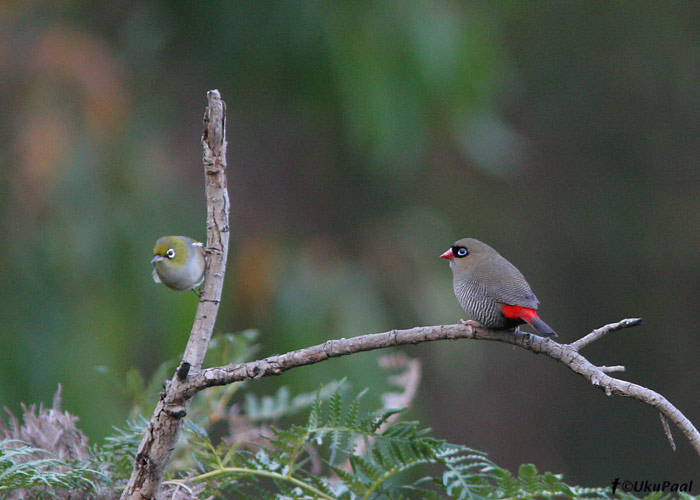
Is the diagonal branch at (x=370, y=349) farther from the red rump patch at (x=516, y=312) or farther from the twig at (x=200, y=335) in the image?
the red rump patch at (x=516, y=312)

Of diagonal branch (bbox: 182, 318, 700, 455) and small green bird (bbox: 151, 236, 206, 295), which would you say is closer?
diagonal branch (bbox: 182, 318, 700, 455)

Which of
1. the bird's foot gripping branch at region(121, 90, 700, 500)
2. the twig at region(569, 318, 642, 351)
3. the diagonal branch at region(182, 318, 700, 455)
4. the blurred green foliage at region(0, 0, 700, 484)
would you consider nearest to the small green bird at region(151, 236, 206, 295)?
the bird's foot gripping branch at region(121, 90, 700, 500)

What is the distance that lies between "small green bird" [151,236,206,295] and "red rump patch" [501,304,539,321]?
105cm

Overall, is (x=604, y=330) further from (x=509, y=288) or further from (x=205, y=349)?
(x=205, y=349)

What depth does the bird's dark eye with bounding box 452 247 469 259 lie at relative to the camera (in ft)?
10.7

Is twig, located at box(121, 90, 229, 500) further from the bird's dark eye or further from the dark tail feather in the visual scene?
the bird's dark eye

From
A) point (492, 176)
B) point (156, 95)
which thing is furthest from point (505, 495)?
point (492, 176)

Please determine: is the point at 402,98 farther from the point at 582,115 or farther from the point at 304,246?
the point at 582,115

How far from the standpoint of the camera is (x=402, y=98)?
8.95 metres

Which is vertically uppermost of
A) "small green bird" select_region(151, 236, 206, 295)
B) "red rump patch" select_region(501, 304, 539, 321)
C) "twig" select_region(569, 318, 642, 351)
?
"red rump patch" select_region(501, 304, 539, 321)

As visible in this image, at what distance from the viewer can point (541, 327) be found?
8.39ft

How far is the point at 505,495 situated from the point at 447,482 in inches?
5.8

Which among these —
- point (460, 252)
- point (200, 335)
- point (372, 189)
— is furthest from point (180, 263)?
point (372, 189)

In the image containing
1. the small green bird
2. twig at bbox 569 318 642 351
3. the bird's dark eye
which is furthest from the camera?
the bird's dark eye
